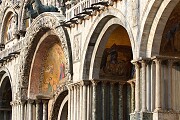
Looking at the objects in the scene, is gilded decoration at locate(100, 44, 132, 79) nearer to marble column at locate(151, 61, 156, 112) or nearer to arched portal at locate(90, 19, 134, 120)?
arched portal at locate(90, 19, 134, 120)

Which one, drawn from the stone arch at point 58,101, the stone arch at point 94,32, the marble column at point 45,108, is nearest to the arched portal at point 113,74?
the stone arch at point 94,32

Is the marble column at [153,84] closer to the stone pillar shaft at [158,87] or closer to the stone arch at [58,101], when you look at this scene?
the stone pillar shaft at [158,87]

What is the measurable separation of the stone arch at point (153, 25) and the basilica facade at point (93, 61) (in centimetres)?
3

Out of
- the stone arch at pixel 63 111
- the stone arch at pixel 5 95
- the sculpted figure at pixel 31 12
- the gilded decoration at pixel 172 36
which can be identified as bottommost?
the stone arch at pixel 63 111

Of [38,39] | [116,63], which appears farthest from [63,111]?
[116,63]

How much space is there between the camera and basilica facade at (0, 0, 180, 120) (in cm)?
1694

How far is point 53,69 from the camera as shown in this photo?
2672cm

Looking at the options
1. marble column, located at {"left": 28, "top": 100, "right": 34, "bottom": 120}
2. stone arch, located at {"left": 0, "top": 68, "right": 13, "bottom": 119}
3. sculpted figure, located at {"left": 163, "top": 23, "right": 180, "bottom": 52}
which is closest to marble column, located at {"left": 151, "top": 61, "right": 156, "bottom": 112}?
sculpted figure, located at {"left": 163, "top": 23, "right": 180, "bottom": 52}

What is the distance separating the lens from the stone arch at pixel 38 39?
22734 millimetres

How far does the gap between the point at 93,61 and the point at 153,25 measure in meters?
4.45

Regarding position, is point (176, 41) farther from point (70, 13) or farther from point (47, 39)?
point (47, 39)

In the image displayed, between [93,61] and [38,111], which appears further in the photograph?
[38,111]

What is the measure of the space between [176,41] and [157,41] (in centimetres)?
112

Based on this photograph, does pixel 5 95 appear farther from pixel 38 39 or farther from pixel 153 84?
pixel 153 84
